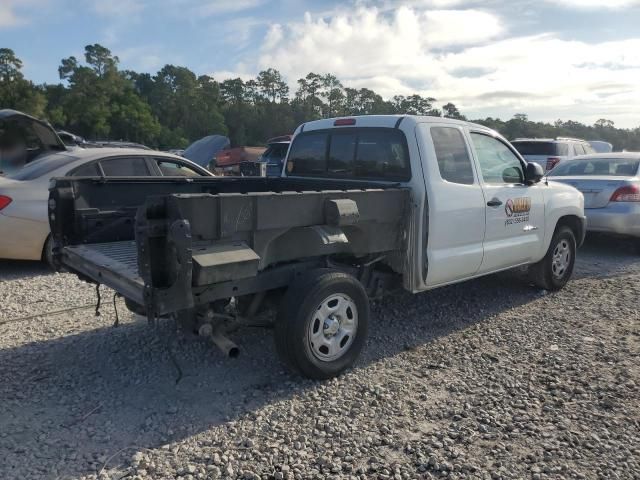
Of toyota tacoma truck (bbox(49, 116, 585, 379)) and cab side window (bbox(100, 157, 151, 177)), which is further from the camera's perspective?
cab side window (bbox(100, 157, 151, 177))

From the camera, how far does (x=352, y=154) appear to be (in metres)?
5.23

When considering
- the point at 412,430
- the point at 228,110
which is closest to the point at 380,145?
→ the point at 412,430

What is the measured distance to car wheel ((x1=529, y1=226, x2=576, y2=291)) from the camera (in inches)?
250

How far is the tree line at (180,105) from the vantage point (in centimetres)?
3862

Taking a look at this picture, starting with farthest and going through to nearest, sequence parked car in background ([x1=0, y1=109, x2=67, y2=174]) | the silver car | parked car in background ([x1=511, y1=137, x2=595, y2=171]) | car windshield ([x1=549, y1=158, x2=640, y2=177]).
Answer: parked car in background ([x1=511, y1=137, x2=595, y2=171]) < car windshield ([x1=549, y1=158, x2=640, y2=177]) < the silver car < parked car in background ([x1=0, y1=109, x2=67, y2=174])

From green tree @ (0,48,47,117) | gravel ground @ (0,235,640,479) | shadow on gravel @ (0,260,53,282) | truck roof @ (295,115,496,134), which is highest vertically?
green tree @ (0,48,47,117)

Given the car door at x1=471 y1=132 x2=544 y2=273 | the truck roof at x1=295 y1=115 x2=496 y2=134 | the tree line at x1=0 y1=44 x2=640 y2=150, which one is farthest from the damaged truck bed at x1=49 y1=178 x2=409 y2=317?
the tree line at x1=0 y1=44 x2=640 y2=150

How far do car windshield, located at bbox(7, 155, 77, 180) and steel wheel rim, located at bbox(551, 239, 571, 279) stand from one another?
586 centimetres

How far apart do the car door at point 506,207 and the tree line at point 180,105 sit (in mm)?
26383

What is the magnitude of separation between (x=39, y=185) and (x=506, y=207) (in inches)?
206

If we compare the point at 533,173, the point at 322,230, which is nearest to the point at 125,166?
the point at 322,230

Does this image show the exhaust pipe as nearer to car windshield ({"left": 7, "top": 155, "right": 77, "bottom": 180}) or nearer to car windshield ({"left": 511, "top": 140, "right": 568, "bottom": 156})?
car windshield ({"left": 7, "top": 155, "right": 77, "bottom": 180})

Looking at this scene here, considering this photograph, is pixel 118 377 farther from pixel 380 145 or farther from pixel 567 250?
pixel 567 250

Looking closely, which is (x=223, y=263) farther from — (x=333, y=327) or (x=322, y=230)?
(x=333, y=327)
